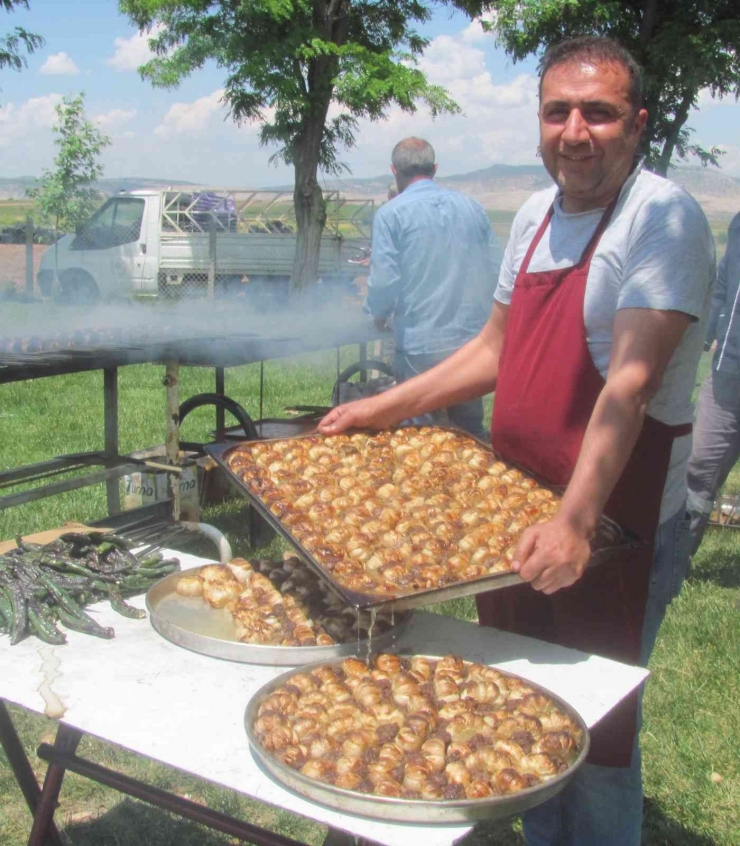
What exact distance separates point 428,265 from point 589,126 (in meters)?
3.68

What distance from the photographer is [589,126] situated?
6.57 feet

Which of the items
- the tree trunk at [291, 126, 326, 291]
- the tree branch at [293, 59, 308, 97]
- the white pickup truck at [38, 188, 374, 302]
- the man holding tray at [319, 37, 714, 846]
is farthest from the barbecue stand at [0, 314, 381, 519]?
the tree branch at [293, 59, 308, 97]

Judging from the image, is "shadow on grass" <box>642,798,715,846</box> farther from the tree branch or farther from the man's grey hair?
the tree branch

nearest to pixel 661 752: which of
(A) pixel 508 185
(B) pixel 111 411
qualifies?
(B) pixel 111 411

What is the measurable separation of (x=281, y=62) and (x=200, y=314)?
361 inches

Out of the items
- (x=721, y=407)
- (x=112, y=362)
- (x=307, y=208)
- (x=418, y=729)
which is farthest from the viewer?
(x=307, y=208)

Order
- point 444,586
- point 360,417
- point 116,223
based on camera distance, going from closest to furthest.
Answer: point 444,586
point 360,417
point 116,223

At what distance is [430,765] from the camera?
155 cm

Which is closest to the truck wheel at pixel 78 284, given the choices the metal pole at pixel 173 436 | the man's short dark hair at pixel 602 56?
the metal pole at pixel 173 436

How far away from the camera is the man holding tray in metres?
1.94

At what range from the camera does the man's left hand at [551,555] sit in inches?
73.3

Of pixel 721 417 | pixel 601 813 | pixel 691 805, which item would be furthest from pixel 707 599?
pixel 601 813

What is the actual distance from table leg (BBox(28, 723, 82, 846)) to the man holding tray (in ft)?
3.69

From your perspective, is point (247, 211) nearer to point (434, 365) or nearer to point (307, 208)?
point (307, 208)
